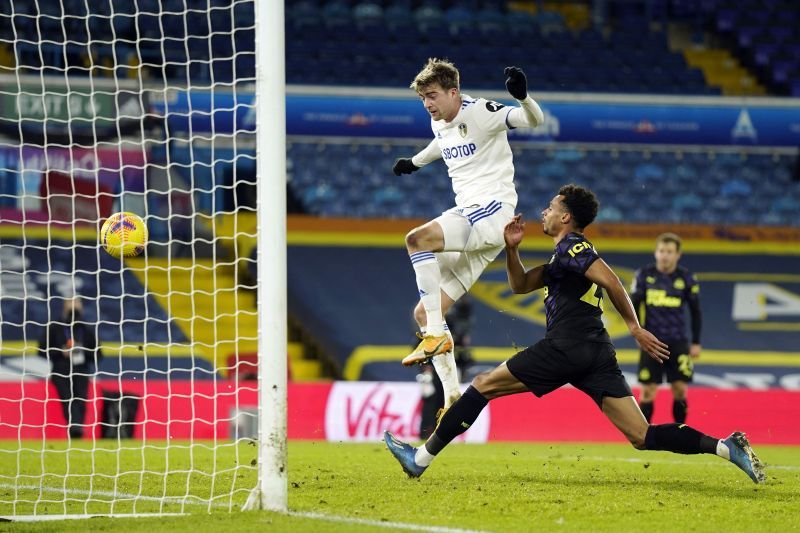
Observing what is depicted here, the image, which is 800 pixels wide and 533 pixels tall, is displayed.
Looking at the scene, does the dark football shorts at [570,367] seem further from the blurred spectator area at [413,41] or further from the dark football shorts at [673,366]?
the blurred spectator area at [413,41]

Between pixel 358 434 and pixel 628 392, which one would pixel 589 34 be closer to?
pixel 358 434

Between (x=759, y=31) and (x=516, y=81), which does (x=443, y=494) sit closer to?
(x=516, y=81)

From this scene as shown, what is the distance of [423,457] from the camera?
25.3 feet

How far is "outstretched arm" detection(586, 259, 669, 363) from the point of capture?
22.9 feet

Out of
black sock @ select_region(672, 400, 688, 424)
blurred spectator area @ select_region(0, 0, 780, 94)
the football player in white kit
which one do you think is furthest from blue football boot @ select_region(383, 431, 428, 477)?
blurred spectator area @ select_region(0, 0, 780, 94)

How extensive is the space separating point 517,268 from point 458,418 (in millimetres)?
1027

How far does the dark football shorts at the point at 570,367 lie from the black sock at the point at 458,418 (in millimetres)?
301

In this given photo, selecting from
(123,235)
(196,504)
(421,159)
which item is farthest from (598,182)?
(196,504)

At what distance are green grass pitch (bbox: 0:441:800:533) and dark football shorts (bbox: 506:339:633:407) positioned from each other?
66 centimetres

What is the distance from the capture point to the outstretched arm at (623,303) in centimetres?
696

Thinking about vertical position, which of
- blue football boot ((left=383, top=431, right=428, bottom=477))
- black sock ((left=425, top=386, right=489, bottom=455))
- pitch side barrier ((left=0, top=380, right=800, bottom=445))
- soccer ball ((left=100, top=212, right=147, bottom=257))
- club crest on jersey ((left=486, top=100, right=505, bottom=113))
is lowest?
pitch side barrier ((left=0, top=380, right=800, bottom=445))

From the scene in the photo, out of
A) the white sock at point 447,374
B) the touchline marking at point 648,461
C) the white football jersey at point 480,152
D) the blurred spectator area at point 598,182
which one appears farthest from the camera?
the blurred spectator area at point 598,182

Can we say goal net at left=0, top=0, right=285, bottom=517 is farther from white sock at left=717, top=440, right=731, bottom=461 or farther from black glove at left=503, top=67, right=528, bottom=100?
white sock at left=717, top=440, right=731, bottom=461

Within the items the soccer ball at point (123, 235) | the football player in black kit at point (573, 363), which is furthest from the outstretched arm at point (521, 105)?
the soccer ball at point (123, 235)
